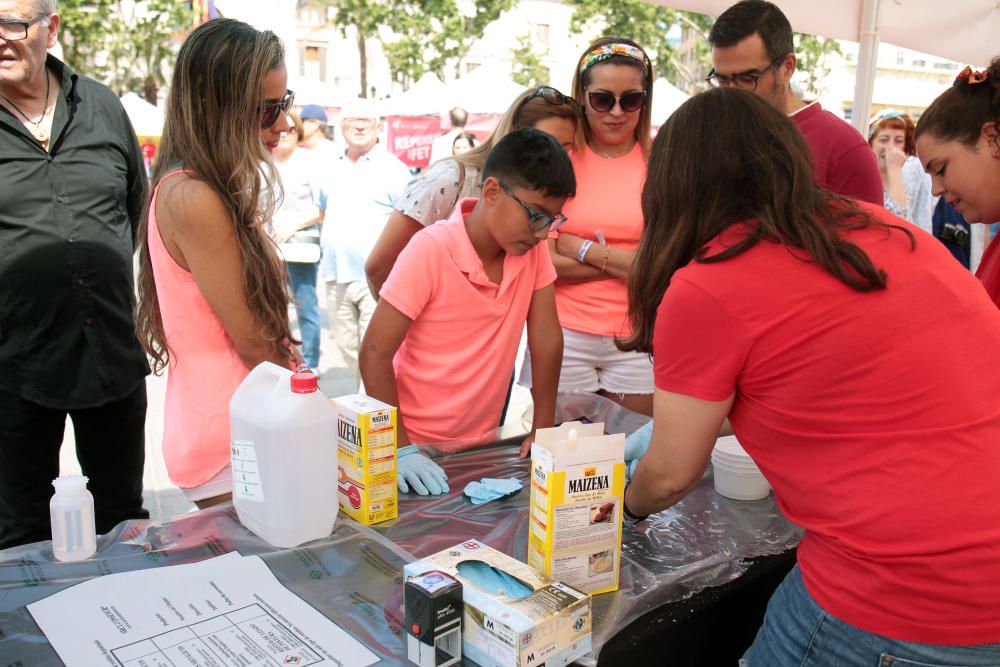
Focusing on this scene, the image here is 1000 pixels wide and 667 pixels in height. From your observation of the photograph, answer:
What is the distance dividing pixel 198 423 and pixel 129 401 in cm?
74

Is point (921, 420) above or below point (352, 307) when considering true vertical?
above

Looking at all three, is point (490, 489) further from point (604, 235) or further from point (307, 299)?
point (307, 299)

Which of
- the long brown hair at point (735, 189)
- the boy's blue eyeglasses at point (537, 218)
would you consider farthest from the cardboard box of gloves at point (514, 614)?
the boy's blue eyeglasses at point (537, 218)

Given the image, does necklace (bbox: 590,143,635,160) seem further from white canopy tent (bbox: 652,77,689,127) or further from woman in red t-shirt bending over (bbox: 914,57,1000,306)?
white canopy tent (bbox: 652,77,689,127)

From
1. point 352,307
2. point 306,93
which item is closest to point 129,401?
point 352,307

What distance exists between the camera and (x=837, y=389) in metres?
1.08

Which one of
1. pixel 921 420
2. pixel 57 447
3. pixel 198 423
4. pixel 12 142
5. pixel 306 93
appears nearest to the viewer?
pixel 921 420

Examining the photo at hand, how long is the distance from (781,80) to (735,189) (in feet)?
4.96

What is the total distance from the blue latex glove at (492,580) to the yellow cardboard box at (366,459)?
13.5 inches

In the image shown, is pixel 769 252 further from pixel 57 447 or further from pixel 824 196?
pixel 57 447

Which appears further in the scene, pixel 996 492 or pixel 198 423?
pixel 198 423

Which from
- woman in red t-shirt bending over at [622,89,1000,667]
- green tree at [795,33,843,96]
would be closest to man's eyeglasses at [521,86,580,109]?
woman in red t-shirt bending over at [622,89,1000,667]

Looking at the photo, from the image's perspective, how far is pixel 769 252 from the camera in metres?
1.11

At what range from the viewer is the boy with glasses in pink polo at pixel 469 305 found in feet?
6.15
